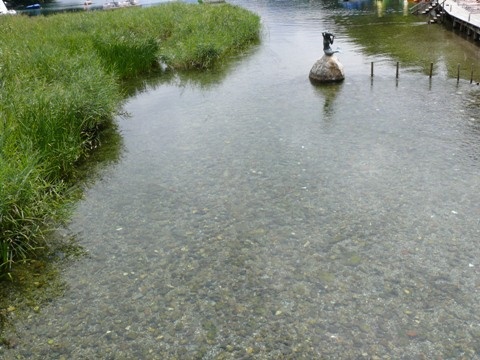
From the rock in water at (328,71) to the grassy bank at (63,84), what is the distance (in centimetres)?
731

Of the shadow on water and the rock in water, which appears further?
the rock in water

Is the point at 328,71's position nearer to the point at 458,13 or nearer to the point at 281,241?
the point at 281,241

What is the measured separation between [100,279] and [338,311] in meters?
4.52

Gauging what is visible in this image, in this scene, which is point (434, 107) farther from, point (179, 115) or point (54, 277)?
point (54, 277)

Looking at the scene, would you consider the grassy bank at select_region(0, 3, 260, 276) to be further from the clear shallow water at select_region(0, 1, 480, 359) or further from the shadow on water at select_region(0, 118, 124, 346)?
the clear shallow water at select_region(0, 1, 480, 359)

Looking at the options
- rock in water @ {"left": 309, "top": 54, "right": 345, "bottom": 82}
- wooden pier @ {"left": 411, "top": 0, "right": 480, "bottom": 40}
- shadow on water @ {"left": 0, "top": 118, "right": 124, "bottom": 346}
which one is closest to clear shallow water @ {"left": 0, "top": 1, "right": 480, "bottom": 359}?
shadow on water @ {"left": 0, "top": 118, "right": 124, "bottom": 346}

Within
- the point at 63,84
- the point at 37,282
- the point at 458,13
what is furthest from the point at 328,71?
the point at 458,13

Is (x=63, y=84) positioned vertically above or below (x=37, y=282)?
above

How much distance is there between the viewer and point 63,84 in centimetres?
1535

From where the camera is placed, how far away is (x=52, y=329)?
7137 millimetres

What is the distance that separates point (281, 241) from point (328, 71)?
46.0 ft

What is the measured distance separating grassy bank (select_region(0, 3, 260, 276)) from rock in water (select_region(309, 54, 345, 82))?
7.31 m

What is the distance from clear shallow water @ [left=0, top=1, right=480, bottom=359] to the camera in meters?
6.82

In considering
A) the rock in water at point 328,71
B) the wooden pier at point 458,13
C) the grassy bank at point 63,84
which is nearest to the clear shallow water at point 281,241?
the grassy bank at point 63,84
